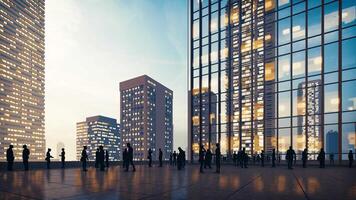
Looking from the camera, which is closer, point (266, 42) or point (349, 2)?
point (349, 2)

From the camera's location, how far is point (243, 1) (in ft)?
124

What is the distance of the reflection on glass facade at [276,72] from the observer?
94.3 ft

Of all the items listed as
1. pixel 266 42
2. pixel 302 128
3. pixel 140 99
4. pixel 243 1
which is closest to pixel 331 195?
pixel 302 128

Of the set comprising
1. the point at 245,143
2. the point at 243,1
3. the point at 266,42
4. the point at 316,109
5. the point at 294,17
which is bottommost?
the point at 245,143

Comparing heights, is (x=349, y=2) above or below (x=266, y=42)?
above

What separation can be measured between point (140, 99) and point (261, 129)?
→ 552ft

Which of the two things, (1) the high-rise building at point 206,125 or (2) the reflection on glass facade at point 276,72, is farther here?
(1) the high-rise building at point 206,125

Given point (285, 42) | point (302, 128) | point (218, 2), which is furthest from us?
point (218, 2)

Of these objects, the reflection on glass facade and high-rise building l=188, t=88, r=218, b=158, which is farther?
high-rise building l=188, t=88, r=218, b=158

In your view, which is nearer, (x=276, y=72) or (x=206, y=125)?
(x=276, y=72)

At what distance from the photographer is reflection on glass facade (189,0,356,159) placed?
28.7 metres

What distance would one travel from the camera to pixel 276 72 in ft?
111

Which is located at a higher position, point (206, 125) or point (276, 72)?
point (276, 72)

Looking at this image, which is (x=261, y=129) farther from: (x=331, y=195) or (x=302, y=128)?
(x=331, y=195)
